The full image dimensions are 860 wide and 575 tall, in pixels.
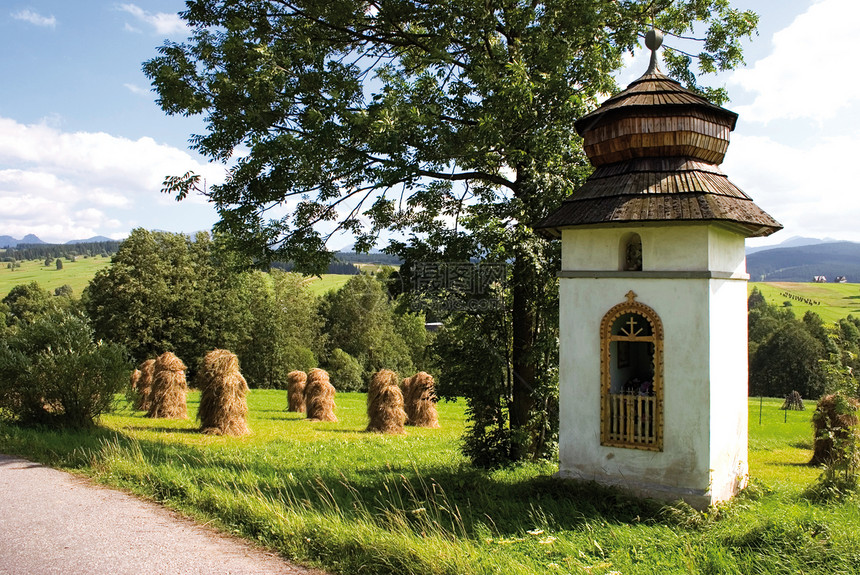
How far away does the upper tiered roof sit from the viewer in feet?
24.7

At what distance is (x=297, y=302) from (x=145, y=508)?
42.6 meters

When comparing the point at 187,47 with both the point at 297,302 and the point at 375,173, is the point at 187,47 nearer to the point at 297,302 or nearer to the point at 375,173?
the point at 375,173

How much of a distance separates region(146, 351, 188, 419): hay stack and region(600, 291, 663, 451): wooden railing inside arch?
1562cm

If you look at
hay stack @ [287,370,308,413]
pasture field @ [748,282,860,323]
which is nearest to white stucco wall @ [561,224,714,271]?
hay stack @ [287,370,308,413]

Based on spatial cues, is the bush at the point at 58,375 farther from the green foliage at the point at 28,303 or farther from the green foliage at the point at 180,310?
the green foliage at the point at 28,303

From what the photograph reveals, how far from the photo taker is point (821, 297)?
91.6 metres

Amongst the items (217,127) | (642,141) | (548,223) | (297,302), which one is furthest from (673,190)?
(297,302)

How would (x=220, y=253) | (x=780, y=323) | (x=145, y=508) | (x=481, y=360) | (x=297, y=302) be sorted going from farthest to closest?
(x=780, y=323) < (x=297, y=302) < (x=220, y=253) < (x=481, y=360) < (x=145, y=508)

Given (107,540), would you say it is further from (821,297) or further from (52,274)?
(52,274)

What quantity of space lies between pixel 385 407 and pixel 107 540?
12169mm

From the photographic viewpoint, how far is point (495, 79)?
9711mm

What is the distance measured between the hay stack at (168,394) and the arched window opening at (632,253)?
15993 millimetres

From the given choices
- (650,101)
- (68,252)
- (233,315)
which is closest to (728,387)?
(650,101)

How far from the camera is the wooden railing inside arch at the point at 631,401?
7.61 metres
